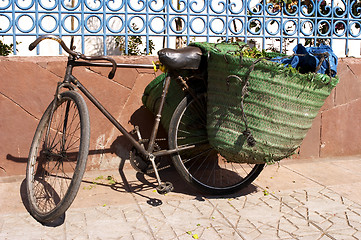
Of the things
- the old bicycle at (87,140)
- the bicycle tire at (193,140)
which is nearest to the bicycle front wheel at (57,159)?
the old bicycle at (87,140)

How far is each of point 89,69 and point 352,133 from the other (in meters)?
3.19

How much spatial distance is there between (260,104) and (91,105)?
1848 mm

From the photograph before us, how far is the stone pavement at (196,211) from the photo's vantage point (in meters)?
3.22

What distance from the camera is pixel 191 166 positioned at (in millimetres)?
4578

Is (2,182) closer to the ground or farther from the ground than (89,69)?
closer to the ground

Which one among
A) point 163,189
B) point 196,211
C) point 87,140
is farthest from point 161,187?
point 87,140

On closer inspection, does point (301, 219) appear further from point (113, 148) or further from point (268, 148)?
point (113, 148)

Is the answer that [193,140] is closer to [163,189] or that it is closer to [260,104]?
[163,189]

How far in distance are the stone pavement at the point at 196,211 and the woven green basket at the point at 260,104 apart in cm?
49

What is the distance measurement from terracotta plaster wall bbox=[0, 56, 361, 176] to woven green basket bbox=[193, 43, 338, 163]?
1159mm

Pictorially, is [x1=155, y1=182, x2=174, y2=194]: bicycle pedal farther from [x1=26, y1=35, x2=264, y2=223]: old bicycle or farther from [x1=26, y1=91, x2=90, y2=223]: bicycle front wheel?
[x1=26, y1=91, x2=90, y2=223]: bicycle front wheel

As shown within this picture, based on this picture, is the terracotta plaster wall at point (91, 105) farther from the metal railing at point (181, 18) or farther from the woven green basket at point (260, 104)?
the woven green basket at point (260, 104)

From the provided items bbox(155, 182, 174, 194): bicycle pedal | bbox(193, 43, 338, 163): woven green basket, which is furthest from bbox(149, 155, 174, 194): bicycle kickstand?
bbox(193, 43, 338, 163): woven green basket

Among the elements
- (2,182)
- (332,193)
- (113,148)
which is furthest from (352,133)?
(2,182)
